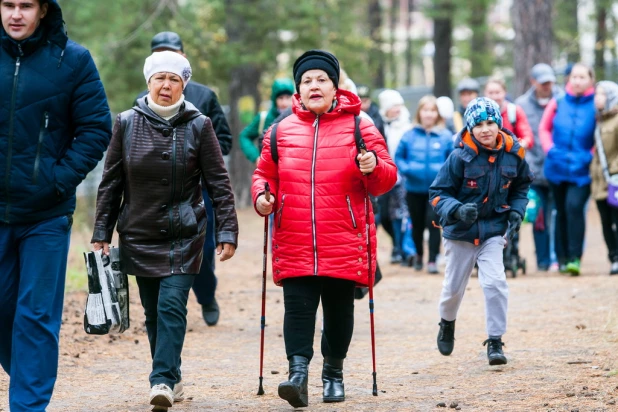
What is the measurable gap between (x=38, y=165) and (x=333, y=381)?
2.31m

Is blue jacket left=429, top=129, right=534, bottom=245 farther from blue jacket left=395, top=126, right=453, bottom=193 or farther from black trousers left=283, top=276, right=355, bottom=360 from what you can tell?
blue jacket left=395, top=126, right=453, bottom=193

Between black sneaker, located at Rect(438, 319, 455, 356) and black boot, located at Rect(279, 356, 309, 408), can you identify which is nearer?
black boot, located at Rect(279, 356, 309, 408)

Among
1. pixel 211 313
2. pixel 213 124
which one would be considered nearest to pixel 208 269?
pixel 211 313

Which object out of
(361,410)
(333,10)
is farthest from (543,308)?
(333,10)

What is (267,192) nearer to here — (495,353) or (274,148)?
(274,148)

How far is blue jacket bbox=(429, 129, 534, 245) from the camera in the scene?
311 inches

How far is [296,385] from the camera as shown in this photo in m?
6.33

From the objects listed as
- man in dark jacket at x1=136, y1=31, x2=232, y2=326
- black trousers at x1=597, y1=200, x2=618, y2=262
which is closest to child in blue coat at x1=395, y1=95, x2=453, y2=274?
black trousers at x1=597, y1=200, x2=618, y2=262

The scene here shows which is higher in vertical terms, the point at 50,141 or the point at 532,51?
the point at 532,51

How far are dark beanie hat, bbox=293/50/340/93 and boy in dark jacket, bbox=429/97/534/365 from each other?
5.11 feet

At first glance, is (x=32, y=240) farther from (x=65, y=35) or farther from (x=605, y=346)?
(x=605, y=346)

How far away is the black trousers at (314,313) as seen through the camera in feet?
21.8

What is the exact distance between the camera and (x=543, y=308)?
430 inches

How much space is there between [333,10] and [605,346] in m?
18.8
